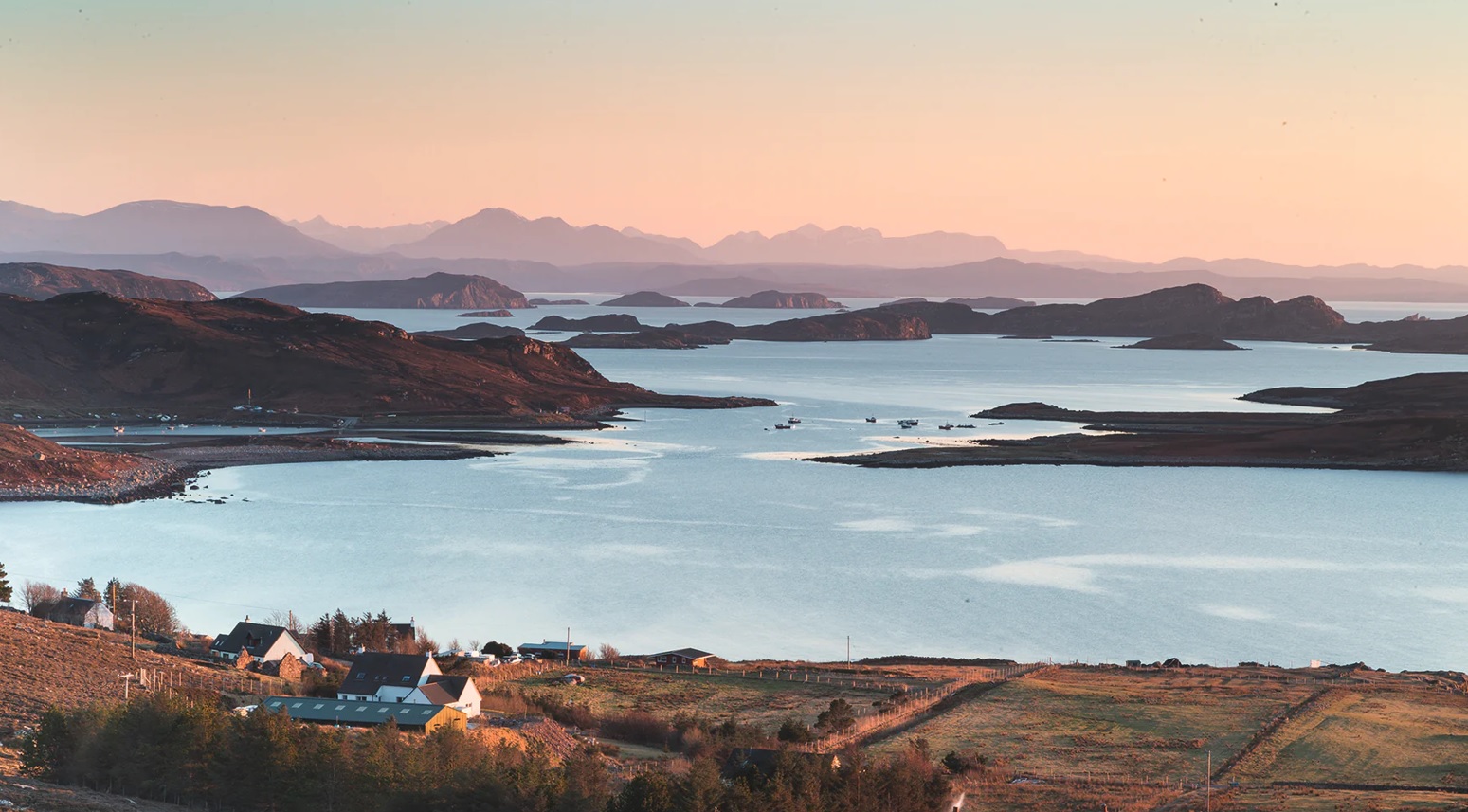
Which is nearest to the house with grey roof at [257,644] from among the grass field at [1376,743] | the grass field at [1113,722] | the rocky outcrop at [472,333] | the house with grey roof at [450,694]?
the house with grey roof at [450,694]

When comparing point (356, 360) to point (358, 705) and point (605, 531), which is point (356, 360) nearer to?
point (605, 531)

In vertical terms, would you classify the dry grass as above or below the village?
below

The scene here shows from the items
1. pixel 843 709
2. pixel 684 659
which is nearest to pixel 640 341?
pixel 684 659

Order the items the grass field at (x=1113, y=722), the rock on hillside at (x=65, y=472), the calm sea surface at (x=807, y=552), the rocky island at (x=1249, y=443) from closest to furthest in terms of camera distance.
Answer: the grass field at (x=1113, y=722)
the calm sea surface at (x=807, y=552)
the rock on hillside at (x=65, y=472)
the rocky island at (x=1249, y=443)

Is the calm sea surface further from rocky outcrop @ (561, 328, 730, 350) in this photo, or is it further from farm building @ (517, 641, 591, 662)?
rocky outcrop @ (561, 328, 730, 350)

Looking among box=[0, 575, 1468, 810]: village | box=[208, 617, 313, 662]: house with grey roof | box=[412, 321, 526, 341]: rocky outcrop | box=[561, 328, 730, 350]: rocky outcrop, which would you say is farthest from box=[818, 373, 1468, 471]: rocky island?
box=[412, 321, 526, 341]: rocky outcrop

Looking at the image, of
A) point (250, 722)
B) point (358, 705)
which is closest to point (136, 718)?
point (250, 722)

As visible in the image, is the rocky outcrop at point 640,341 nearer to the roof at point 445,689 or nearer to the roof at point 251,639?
the roof at point 251,639
